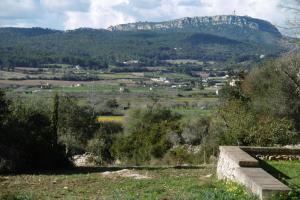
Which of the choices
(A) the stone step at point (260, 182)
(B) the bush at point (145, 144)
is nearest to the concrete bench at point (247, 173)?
(A) the stone step at point (260, 182)

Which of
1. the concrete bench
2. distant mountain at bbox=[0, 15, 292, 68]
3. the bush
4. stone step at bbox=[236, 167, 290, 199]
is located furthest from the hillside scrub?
distant mountain at bbox=[0, 15, 292, 68]

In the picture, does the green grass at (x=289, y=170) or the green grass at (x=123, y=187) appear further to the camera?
the green grass at (x=289, y=170)

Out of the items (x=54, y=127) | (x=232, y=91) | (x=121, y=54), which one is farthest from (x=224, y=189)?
(x=121, y=54)

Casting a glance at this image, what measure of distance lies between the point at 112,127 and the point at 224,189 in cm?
4523

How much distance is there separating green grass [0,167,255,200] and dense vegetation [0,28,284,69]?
11381 centimetres

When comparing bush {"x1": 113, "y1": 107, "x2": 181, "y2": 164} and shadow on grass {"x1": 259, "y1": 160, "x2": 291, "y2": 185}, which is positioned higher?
shadow on grass {"x1": 259, "y1": 160, "x2": 291, "y2": 185}

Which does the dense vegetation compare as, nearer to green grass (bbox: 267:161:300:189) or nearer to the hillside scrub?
the hillside scrub

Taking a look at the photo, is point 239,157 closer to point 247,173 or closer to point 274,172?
point 274,172

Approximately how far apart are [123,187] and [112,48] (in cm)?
15628

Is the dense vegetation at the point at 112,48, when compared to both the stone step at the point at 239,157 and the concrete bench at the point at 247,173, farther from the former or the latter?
the concrete bench at the point at 247,173

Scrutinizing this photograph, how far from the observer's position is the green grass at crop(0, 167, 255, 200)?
43.0ft

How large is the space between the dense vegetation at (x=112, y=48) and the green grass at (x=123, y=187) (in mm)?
113806

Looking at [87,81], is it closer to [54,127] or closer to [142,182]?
[54,127]

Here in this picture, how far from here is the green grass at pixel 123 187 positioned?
516 inches
